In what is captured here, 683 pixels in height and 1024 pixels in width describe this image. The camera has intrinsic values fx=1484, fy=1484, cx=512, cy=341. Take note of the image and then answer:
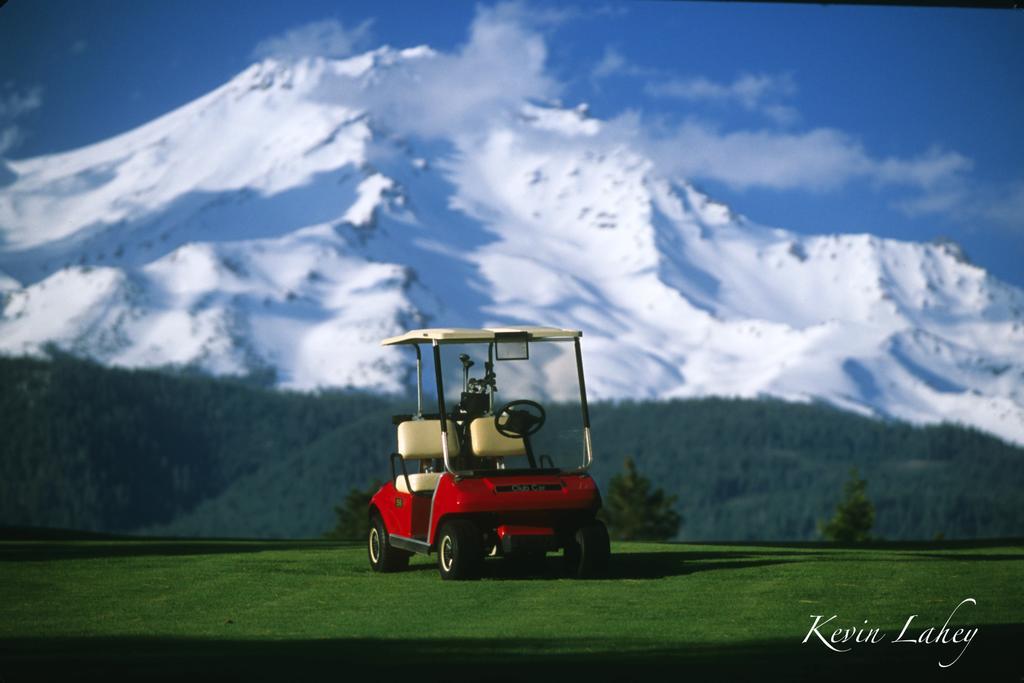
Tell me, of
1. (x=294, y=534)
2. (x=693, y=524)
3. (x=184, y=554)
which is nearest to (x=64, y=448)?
(x=294, y=534)

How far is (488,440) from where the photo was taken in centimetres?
1467

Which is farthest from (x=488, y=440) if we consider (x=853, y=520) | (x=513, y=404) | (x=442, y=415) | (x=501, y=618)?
(x=853, y=520)

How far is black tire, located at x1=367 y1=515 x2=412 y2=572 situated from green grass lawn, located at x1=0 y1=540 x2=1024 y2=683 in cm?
20

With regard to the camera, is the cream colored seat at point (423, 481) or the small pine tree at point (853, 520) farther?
the small pine tree at point (853, 520)

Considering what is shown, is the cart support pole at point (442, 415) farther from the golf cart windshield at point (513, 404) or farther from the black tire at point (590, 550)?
the black tire at point (590, 550)

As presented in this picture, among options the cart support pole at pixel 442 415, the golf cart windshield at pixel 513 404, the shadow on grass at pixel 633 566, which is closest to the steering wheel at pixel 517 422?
the golf cart windshield at pixel 513 404

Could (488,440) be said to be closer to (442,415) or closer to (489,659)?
(442,415)

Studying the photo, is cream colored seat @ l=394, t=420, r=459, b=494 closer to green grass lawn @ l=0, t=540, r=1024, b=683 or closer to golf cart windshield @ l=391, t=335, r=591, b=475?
golf cart windshield @ l=391, t=335, r=591, b=475

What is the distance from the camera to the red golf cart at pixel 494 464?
45.5 feet

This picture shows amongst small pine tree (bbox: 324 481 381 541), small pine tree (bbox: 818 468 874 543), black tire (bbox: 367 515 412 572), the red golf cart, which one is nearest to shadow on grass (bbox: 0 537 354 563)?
black tire (bbox: 367 515 412 572)

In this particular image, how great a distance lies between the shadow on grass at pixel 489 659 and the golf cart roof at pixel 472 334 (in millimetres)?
4891

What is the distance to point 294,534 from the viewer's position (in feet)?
629

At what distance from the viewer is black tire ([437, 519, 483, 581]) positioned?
44.9 feet

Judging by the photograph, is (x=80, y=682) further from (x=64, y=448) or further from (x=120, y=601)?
(x=64, y=448)
